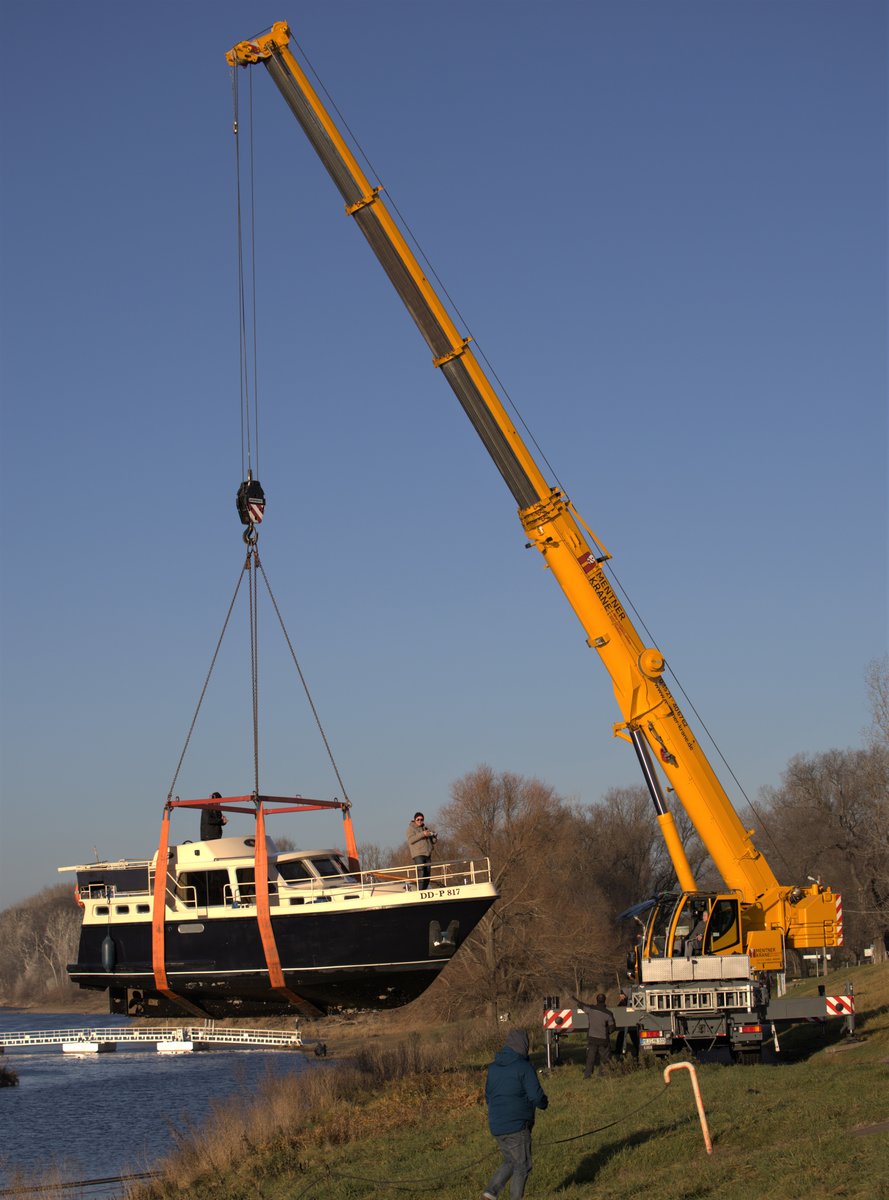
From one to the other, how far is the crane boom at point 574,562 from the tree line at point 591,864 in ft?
70.3

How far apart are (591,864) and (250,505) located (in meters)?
50.3

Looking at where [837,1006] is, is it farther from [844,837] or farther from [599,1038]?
[844,837]

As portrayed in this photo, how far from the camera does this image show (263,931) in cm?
1856

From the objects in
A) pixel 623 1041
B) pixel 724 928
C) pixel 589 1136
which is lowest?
pixel 589 1136

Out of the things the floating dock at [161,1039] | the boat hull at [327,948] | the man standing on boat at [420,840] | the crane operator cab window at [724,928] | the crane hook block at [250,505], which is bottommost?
the crane operator cab window at [724,928]

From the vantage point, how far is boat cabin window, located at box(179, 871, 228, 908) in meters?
19.5

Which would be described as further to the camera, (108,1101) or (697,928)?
(108,1101)

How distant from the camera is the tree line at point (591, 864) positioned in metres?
54.0

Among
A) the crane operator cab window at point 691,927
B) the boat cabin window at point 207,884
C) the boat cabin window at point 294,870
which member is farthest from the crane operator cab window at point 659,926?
the boat cabin window at point 207,884

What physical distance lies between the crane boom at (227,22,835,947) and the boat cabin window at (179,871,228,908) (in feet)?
27.1

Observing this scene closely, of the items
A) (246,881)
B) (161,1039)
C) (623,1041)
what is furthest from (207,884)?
(161,1039)

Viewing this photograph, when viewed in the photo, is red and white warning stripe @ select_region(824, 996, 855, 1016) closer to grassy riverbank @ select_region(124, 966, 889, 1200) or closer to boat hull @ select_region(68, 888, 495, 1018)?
grassy riverbank @ select_region(124, 966, 889, 1200)

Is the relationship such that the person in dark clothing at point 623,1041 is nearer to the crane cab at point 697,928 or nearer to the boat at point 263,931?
the crane cab at point 697,928

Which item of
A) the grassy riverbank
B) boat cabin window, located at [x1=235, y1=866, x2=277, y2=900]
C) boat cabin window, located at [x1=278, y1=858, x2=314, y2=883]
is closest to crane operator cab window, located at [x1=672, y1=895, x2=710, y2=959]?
the grassy riverbank
